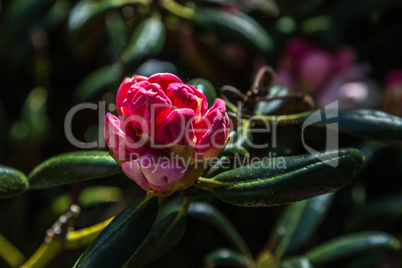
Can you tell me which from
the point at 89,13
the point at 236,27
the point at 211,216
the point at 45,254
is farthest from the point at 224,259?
the point at 89,13

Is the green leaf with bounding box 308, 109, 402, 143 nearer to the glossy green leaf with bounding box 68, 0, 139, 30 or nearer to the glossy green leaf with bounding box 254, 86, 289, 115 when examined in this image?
the glossy green leaf with bounding box 254, 86, 289, 115

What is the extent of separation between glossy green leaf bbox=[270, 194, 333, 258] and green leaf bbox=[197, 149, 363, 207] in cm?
50

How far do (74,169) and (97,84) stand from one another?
2.04 feet

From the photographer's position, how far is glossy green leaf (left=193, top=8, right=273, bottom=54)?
4.01 feet

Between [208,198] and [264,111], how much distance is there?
33 cm

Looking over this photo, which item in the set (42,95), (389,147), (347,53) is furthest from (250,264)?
(42,95)

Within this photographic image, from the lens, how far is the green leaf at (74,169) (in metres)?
0.71

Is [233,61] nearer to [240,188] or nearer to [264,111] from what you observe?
[264,111]

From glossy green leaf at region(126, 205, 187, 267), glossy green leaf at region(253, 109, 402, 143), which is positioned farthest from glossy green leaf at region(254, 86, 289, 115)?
glossy green leaf at region(126, 205, 187, 267)

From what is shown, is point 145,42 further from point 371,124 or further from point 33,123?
point 371,124

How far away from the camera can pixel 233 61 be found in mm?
1351

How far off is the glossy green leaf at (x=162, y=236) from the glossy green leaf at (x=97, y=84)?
1.78 feet

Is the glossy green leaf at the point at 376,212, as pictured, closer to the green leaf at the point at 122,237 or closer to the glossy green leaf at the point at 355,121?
the glossy green leaf at the point at 355,121

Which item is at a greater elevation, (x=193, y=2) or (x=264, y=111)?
(x=193, y=2)
